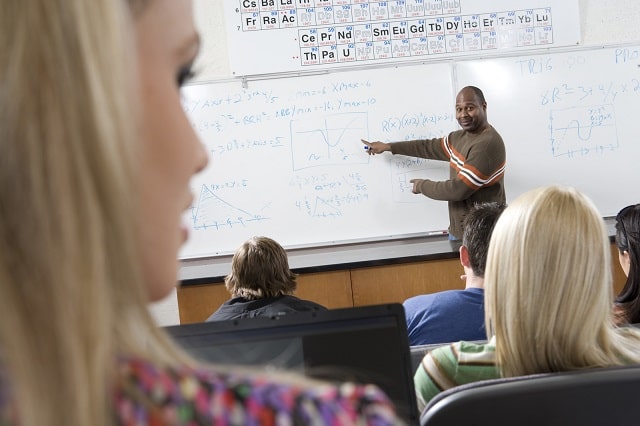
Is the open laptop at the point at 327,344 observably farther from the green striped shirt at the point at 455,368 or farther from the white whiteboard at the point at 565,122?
the white whiteboard at the point at 565,122

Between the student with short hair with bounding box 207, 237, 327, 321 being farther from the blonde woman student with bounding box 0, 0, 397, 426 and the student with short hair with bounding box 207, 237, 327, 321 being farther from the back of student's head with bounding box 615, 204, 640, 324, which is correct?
the blonde woman student with bounding box 0, 0, 397, 426

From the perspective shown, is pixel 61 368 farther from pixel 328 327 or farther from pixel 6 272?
pixel 328 327

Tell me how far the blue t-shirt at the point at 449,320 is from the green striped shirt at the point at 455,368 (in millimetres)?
681

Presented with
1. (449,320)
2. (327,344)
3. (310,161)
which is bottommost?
(449,320)

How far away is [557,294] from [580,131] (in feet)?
11.3

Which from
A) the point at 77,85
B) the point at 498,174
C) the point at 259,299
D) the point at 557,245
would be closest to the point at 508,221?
the point at 557,245

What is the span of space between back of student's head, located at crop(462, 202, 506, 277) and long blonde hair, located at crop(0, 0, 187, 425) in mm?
2082

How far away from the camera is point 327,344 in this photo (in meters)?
0.94

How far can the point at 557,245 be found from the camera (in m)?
1.32

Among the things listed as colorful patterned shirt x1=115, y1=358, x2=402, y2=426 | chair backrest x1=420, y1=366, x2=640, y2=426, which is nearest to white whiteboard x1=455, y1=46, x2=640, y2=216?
chair backrest x1=420, y1=366, x2=640, y2=426

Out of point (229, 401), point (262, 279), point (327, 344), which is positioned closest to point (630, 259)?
point (262, 279)

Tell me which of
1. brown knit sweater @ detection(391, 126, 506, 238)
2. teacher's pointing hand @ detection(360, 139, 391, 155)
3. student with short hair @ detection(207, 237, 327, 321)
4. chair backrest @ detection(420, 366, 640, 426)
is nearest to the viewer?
chair backrest @ detection(420, 366, 640, 426)

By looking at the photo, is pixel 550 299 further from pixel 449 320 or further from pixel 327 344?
pixel 449 320

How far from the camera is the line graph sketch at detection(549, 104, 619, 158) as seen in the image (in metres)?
4.51
